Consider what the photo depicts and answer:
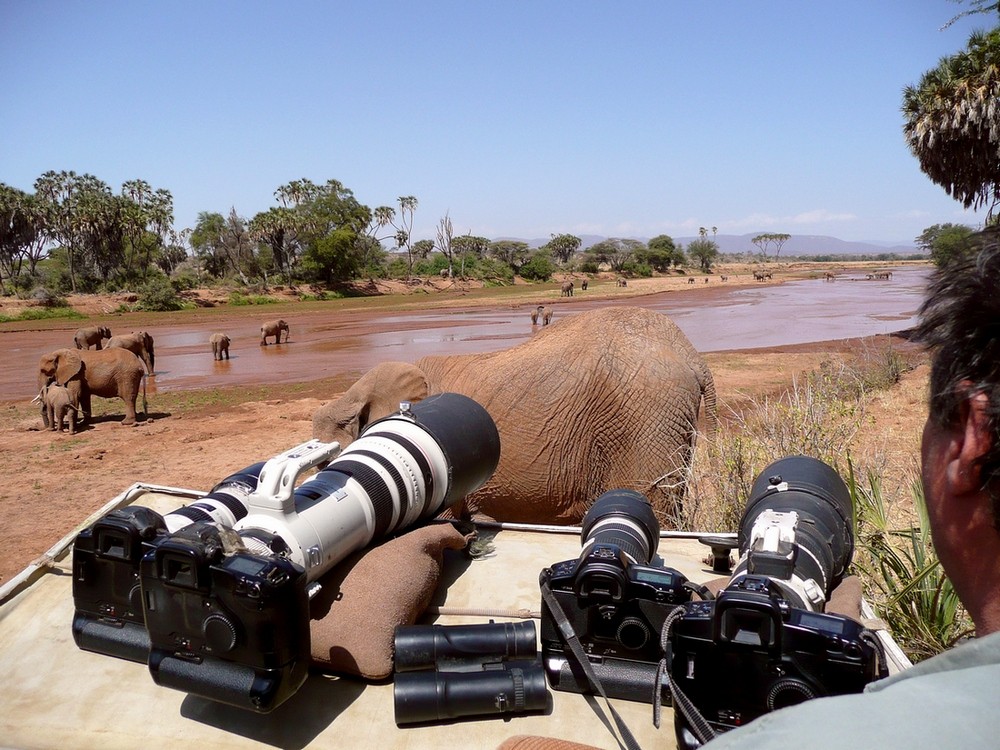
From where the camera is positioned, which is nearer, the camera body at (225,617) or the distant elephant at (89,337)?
the camera body at (225,617)

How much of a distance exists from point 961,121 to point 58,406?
2304 cm

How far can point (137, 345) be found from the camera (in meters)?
15.5

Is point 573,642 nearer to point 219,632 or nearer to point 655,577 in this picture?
point 655,577

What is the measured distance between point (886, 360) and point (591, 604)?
12601 millimetres

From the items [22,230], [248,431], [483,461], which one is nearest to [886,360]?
[248,431]

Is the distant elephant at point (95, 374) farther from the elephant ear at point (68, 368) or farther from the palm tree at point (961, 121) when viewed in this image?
the palm tree at point (961, 121)

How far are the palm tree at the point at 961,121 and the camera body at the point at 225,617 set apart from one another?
23021mm

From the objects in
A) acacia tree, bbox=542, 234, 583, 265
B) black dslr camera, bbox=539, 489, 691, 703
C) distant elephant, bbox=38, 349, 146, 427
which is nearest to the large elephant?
black dslr camera, bbox=539, 489, 691, 703

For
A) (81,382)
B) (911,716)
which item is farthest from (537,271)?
(911,716)

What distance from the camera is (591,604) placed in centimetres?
225

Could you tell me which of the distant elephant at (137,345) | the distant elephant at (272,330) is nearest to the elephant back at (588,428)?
the distant elephant at (137,345)

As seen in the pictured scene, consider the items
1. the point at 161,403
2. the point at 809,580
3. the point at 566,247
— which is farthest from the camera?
the point at 566,247

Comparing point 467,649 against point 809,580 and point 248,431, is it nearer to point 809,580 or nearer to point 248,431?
point 809,580

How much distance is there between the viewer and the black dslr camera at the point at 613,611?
2.19 metres
